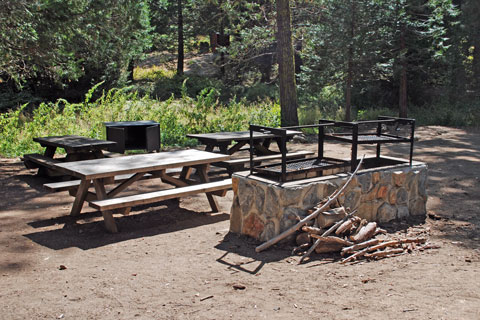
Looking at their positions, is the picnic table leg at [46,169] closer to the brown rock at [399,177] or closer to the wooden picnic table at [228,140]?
the wooden picnic table at [228,140]

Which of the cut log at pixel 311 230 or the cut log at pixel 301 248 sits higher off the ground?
the cut log at pixel 311 230

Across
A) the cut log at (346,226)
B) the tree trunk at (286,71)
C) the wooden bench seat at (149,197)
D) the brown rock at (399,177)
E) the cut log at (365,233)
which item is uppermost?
the tree trunk at (286,71)

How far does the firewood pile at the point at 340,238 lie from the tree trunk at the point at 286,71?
27.3ft

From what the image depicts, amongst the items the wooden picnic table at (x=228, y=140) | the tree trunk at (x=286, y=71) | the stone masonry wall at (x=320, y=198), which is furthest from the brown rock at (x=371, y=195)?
the tree trunk at (x=286, y=71)

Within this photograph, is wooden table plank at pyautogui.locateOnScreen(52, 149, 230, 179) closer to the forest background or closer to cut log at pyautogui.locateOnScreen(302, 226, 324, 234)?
cut log at pyautogui.locateOnScreen(302, 226, 324, 234)

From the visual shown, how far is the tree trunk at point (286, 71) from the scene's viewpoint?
519 inches

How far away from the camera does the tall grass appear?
434 inches

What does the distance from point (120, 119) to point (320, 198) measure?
801cm

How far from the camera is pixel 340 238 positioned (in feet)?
16.3

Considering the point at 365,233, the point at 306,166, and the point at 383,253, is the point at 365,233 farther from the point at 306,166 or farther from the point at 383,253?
the point at 306,166

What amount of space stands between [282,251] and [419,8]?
12715 millimetres

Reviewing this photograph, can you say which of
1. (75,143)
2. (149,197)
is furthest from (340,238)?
(75,143)

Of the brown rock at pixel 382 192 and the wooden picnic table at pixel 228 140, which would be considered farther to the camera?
the wooden picnic table at pixel 228 140

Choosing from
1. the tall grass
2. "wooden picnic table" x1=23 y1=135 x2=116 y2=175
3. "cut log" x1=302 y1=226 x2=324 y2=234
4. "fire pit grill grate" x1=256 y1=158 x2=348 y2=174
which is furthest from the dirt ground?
the tall grass
